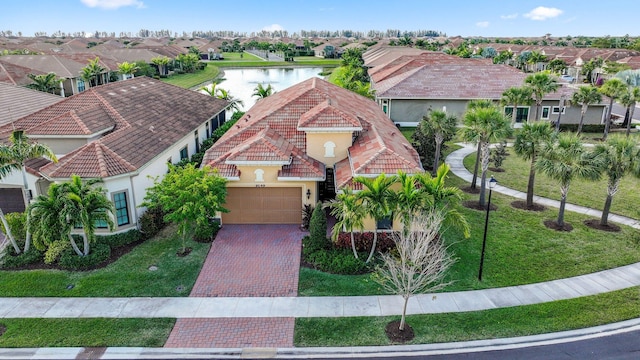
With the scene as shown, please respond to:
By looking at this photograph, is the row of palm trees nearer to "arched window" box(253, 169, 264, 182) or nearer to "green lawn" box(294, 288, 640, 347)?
"green lawn" box(294, 288, 640, 347)

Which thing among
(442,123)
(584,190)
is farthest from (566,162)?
(442,123)

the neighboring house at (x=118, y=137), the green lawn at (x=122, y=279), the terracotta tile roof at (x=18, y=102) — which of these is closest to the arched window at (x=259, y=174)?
the green lawn at (x=122, y=279)

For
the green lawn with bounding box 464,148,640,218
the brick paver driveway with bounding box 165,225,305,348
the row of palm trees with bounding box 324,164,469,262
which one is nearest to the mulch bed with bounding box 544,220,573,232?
the green lawn with bounding box 464,148,640,218

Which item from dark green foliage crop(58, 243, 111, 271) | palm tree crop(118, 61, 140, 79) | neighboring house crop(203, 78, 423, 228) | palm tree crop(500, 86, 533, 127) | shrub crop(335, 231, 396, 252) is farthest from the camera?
palm tree crop(118, 61, 140, 79)

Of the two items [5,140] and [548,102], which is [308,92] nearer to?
[5,140]

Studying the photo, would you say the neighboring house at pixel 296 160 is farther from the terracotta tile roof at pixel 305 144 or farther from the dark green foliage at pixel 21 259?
the dark green foliage at pixel 21 259

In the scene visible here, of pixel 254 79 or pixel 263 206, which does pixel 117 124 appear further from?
pixel 254 79
